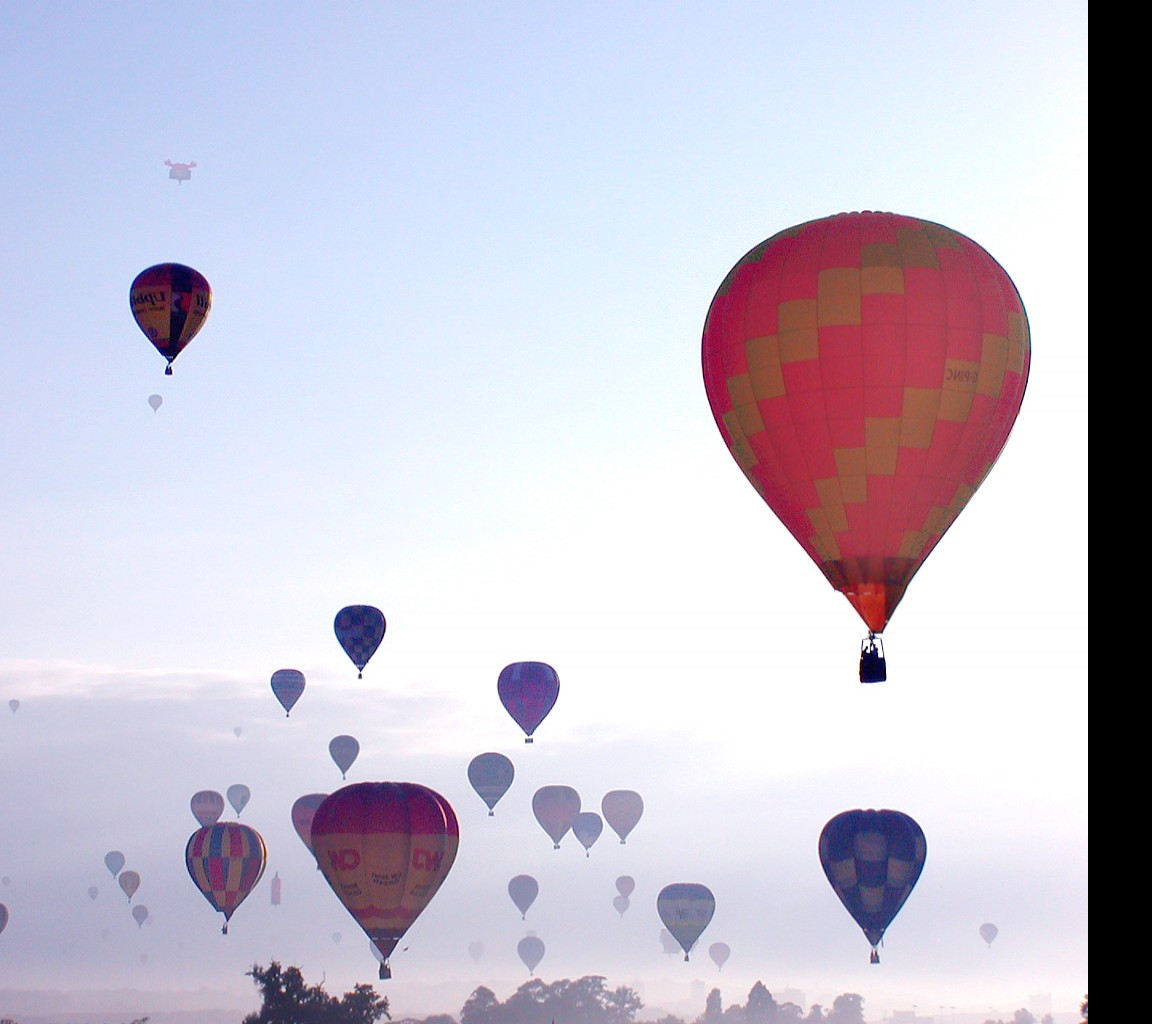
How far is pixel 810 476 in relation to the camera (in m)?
28.3

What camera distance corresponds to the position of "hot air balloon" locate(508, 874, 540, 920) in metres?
101

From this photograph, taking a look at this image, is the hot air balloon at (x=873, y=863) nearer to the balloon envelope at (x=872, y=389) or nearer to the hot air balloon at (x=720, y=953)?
the balloon envelope at (x=872, y=389)

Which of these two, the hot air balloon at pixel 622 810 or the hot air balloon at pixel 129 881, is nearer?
the hot air balloon at pixel 622 810

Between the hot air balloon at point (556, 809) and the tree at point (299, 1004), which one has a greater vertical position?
the hot air balloon at point (556, 809)

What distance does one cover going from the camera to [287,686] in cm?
7981

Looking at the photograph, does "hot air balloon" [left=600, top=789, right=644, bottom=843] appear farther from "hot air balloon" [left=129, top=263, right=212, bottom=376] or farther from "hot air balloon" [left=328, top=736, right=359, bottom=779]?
"hot air balloon" [left=129, top=263, right=212, bottom=376]

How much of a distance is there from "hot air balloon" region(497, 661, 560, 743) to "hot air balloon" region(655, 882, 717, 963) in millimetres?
15452

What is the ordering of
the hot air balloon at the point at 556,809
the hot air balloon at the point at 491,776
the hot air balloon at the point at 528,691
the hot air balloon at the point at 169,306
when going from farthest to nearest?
the hot air balloon at the point at 556,809 → the hot air balloon at the point at 491,776 → the hot air balloon at the point at 528,691 → the hot air balloon at the point at 169,306

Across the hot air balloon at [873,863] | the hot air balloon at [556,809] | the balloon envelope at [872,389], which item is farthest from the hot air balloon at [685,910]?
the balloon envelope at [872,389]

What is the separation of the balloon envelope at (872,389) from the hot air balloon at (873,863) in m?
24.5

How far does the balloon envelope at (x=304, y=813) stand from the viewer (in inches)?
3017

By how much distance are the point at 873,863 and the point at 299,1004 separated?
31.7m

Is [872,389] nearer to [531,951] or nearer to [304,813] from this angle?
[304,813]
